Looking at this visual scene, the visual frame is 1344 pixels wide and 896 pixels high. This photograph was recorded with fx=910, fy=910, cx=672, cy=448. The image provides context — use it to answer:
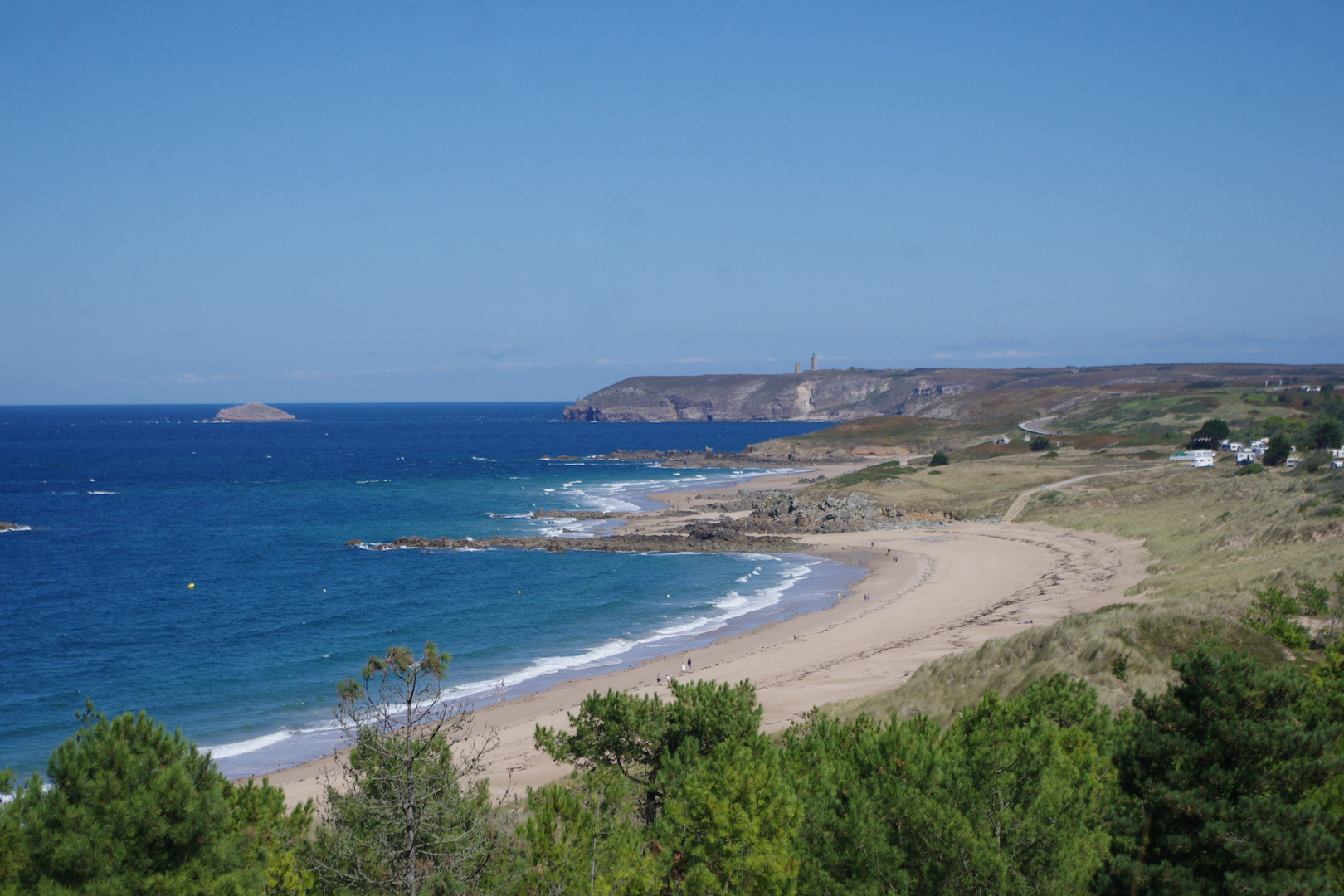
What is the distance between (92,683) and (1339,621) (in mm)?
36356

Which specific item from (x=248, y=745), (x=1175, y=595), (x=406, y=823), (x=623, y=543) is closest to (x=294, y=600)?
(x=248, y=745)

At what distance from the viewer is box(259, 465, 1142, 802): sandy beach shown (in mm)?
25578

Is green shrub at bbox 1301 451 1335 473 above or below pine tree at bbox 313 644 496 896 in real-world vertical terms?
below

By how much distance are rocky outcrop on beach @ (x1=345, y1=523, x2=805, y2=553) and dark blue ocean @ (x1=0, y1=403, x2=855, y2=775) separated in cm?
171

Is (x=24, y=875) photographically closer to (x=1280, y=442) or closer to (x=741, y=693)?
(x=741, y=693)

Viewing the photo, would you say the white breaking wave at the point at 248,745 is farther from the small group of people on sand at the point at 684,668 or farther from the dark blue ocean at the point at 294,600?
the small group of people on sand at the point at 684,668

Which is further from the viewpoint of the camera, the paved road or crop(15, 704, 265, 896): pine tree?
the paved road

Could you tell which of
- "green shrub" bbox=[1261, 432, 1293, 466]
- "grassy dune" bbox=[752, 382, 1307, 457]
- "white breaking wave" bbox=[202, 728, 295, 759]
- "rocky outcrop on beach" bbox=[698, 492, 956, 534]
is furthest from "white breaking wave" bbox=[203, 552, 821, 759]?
"grassy dune" bbox=[752, 382, 1307, 457]

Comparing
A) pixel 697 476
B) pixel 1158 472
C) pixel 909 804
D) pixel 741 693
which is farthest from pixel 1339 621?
pixel 697 476

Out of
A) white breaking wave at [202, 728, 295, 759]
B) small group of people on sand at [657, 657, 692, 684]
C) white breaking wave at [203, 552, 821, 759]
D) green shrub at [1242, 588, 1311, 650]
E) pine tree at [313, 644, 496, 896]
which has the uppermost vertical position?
pine tree at [313, 644, 496, 896]

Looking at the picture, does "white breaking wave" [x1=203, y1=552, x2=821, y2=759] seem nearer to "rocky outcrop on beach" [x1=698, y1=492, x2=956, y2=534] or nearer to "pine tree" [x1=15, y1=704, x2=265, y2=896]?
"rocky outcrop on beach" [x1=698, y1=492, x2=956, y2=534]

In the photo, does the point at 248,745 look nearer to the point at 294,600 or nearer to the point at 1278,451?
the point at 294,600

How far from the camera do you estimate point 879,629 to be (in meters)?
36.3

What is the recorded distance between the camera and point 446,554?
58.3 metres
